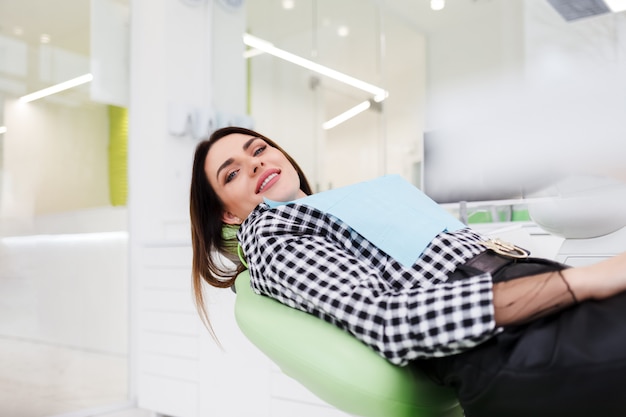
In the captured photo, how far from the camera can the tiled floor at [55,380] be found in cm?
236

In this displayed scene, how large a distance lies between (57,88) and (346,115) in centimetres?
157

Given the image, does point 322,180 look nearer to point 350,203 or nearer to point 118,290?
point 118,290

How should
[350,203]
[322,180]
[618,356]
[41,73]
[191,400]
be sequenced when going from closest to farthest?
1. [618,356]
2. [350,203]
3. [191,400]
4. [41,73]
5. [322,180]

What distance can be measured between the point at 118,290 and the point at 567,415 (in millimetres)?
2541

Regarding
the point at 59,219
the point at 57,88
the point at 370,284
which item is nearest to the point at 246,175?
the point at 370,284

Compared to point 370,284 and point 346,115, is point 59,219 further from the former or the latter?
point 370,284

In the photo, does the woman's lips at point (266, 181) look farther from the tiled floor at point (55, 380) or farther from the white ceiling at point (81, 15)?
the white ceiling at point (81, 15)

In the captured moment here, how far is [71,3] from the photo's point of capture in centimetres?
273

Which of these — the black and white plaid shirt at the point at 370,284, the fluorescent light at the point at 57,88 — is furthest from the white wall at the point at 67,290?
the black and white plaid shirt at the point at 370,284

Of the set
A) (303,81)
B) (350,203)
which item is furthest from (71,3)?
(350,203)

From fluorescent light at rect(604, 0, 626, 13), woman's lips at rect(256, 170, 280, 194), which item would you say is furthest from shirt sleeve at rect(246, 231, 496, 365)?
fluorescent light at rect(604, 0, 626, 13)

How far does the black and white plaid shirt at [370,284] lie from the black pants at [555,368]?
0.12 feet

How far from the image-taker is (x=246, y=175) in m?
1.29

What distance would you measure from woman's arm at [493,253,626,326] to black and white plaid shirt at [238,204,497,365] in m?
0.03
